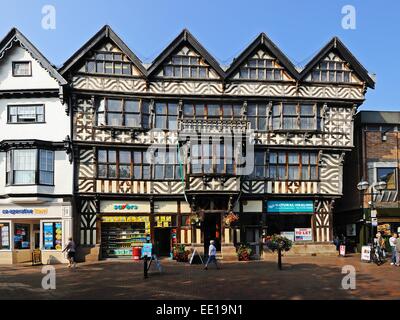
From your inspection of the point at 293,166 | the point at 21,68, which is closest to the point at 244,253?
the point at 293,166

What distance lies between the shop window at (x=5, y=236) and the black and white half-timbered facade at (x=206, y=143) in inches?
169

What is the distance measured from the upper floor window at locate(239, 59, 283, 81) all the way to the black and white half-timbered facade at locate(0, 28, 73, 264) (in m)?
12.0

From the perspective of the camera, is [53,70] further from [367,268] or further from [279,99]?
[367,268]

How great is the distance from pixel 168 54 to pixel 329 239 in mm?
16659

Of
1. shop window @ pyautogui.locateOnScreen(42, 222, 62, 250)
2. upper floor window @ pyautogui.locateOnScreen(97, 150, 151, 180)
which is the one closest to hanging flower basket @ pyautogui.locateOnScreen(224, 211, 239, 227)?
upper floor window @ pyautogui.locateOnScreen(97, 150, 151, 180)

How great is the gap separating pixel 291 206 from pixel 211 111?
27.9 ft

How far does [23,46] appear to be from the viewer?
95.7 feet

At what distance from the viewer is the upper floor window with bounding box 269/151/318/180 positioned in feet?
103

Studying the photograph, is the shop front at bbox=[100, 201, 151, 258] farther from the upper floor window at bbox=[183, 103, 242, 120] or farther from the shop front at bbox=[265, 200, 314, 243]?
the shop front at bbox=[265, 200, 314, 243]

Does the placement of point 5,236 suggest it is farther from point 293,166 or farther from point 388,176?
point 388,176

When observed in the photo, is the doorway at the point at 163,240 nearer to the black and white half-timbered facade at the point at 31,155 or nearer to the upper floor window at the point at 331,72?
the black and white half-timbered facade at the point at 31,155

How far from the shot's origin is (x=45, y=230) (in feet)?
93.6

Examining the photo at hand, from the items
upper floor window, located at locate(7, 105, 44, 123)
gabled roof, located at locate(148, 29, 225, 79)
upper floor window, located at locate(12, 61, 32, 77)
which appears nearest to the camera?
upper floor window, located at locate(7, 105, 44, 123)

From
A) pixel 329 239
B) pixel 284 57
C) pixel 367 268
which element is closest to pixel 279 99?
pixel 284 57
